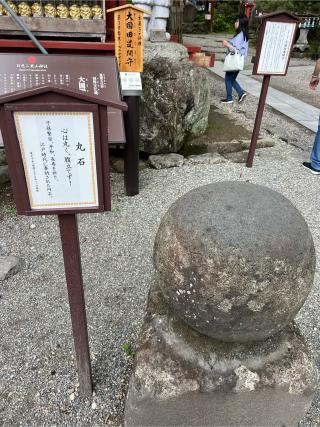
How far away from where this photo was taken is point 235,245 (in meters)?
1.55

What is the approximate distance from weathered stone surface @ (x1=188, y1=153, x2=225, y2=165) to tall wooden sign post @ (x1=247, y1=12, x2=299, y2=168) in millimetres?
1102

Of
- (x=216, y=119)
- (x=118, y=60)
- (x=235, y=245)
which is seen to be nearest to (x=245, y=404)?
(x=235, y=245)

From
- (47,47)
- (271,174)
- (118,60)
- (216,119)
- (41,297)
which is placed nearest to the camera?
(41,297)

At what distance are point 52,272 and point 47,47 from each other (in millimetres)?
2855

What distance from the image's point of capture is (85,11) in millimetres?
4395

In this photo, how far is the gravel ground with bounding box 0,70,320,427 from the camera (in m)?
2.19

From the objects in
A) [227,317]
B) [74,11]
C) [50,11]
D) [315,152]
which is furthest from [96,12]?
[227,317]

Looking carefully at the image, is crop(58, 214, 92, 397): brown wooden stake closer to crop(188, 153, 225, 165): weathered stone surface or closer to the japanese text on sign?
the japanese text on sign

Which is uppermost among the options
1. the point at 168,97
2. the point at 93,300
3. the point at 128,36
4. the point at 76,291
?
the point at 128,36

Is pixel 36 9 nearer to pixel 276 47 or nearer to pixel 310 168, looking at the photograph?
pixel 276 47

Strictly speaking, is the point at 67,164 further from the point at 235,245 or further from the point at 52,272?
the point at 52,272

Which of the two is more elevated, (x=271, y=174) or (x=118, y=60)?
(x=118, y=60)

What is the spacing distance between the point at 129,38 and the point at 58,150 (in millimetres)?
2811

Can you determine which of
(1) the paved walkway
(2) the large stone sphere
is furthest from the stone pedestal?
(1) the paved walkway
